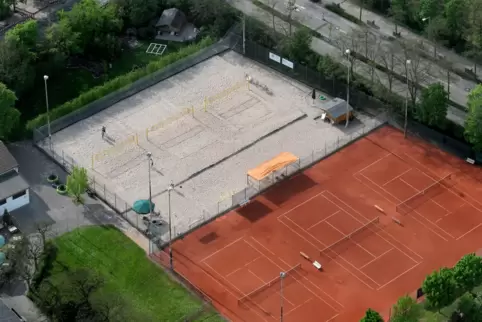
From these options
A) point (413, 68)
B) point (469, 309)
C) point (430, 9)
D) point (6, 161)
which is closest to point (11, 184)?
point (6, 161)

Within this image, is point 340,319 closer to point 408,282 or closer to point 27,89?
point 408,282

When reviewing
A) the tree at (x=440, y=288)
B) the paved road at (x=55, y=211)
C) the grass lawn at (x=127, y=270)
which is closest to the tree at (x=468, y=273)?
the tree at (x=440, y=288)

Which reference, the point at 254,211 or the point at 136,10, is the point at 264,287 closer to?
the point at 254,211

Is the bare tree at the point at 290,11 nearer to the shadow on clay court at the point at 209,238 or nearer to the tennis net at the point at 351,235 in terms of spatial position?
the tennis net at the point at 351,235

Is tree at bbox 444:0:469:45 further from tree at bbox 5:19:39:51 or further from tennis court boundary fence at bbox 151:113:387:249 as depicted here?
tree at bbox 5:19:39:51

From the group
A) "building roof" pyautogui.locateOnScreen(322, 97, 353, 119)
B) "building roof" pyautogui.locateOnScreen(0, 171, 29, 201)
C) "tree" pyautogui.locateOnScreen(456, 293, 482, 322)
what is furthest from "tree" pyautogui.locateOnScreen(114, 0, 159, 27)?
"tree" pyautogui.locateOnScreen(456, 293, 482, 322)
